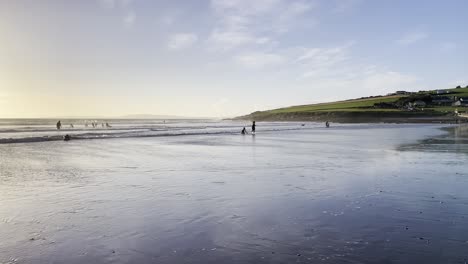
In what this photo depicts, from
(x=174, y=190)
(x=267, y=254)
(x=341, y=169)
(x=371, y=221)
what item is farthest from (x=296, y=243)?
(x=341, y=169)

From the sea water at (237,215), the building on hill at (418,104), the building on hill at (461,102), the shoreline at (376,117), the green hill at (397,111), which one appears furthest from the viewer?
the building on hill at (461,102)

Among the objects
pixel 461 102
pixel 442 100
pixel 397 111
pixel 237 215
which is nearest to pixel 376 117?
pixel 397 111

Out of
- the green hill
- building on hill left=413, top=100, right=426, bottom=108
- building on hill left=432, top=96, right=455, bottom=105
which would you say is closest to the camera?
the green hill

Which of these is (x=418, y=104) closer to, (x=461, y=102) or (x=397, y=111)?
(x=461, y=102)

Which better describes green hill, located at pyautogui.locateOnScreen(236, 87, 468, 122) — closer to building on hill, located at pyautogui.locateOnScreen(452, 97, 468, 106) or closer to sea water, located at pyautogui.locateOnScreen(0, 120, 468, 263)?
building on hill, located at pyautogui.locateOnScreen(452, 97, 468, 106)

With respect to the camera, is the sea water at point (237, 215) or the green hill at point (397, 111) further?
the green hill at point (397, 111)

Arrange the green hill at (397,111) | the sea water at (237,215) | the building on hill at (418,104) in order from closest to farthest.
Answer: the sea water at (237,215)
the green hill at (397,111)
the building on hill at (418,104)

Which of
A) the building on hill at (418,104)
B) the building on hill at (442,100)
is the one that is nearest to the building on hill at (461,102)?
the building on hill at (442,100)

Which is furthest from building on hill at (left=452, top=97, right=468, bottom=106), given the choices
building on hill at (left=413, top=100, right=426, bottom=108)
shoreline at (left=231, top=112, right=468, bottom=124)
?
shoreline at (left=231, top=112, right=468, bottom=124)

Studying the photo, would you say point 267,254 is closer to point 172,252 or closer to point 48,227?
point 172,252

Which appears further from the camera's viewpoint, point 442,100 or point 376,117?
point 442,100

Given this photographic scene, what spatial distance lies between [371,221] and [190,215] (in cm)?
489

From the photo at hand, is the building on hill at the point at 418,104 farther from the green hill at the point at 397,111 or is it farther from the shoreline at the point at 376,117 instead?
the shoreline at the point at 376,117

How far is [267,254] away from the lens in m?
7.89
